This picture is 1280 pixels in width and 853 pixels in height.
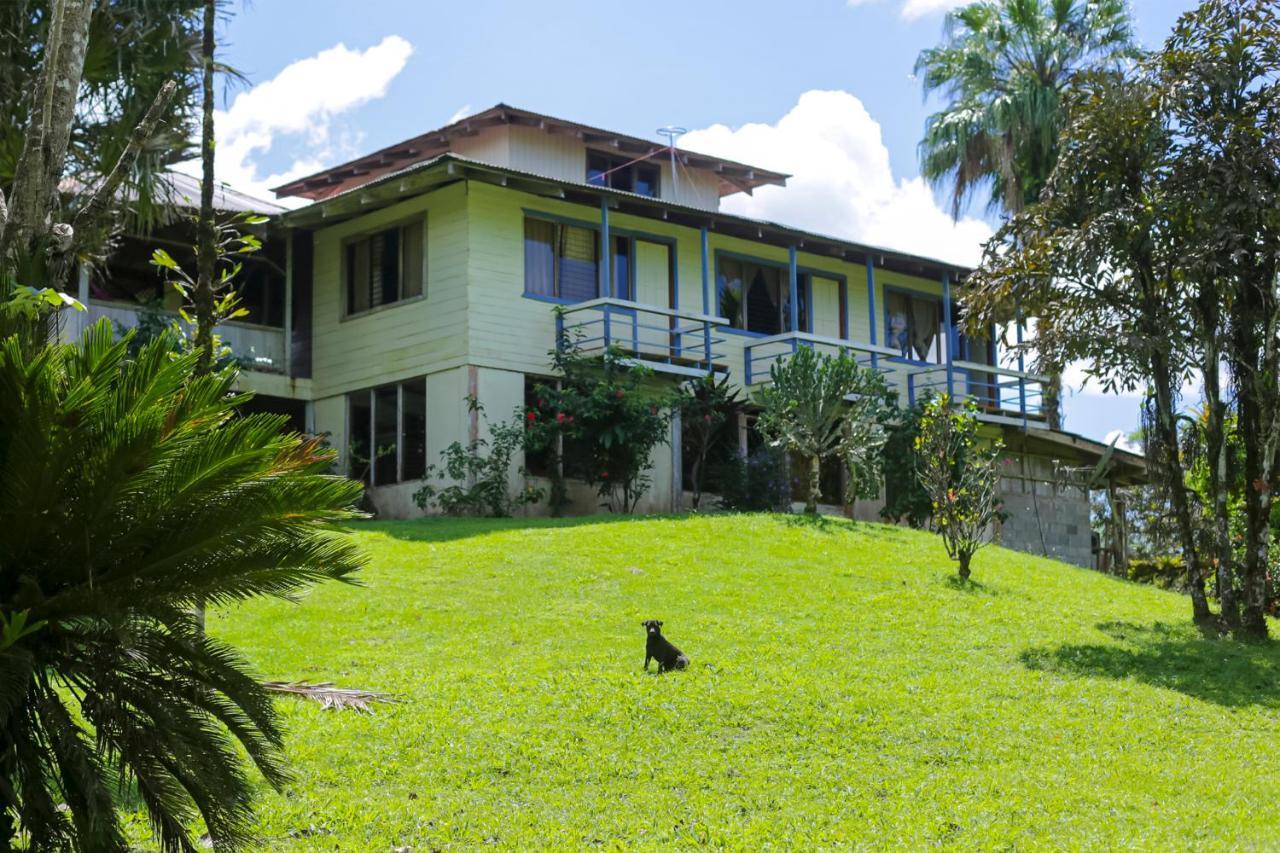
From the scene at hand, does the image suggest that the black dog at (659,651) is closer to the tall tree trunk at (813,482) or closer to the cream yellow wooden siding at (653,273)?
the tall tree trunk at (813,482)

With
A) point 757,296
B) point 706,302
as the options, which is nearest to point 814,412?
point 706,302

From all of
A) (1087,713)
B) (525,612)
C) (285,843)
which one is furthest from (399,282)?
(285,843)

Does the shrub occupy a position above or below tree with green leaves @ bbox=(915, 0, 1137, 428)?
below

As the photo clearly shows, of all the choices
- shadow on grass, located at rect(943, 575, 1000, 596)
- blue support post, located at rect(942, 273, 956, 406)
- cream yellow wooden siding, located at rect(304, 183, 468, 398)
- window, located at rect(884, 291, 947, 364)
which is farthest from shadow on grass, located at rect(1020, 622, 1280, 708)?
window, located at rect(884, 291, 947, 364)

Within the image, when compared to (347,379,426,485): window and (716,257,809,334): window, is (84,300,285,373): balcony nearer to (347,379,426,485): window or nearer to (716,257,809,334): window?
(347,379,426,485): window

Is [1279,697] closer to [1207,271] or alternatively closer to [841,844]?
[1207,271]

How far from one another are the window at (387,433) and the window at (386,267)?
61.0 inches

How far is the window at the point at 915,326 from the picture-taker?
3153 cm

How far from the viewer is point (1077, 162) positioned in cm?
1725

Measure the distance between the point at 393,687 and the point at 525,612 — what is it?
11.6 feet

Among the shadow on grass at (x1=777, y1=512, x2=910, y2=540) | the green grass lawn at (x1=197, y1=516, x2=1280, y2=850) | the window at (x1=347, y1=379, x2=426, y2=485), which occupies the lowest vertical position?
the green grass lawn at (x1=197, y1=516, x2=1280, y2=850)

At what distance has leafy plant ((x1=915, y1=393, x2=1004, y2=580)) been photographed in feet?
62.3

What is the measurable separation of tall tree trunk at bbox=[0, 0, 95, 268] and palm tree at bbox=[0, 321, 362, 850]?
2.44 ft

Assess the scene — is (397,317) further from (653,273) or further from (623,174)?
(623,174)
